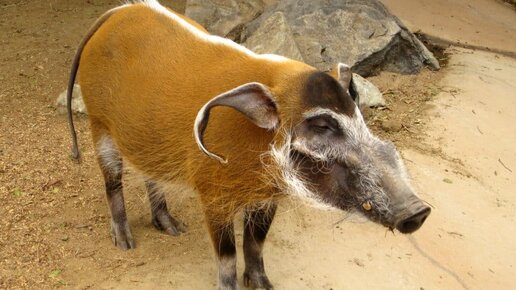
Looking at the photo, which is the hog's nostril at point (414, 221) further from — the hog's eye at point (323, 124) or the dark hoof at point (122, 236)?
the dark hoof at point (122, 236)

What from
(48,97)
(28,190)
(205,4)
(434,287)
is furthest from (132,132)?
(205,4)

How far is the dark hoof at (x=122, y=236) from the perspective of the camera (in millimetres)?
3920

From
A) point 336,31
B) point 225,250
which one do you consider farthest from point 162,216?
point 336,31

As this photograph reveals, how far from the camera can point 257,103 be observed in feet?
9.07

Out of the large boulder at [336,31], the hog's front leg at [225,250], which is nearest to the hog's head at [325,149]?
the hog's front leg at [225,250]

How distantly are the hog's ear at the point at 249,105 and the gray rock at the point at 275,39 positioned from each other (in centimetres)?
319

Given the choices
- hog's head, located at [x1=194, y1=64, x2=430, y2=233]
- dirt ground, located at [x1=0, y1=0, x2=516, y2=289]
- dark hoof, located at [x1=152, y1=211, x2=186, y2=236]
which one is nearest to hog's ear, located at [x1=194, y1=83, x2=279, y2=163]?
hog's head, located at [x1=194, y1=64, x2=430, y2=233]

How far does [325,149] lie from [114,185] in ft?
5.59

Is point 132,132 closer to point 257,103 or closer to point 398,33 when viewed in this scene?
point 257,103

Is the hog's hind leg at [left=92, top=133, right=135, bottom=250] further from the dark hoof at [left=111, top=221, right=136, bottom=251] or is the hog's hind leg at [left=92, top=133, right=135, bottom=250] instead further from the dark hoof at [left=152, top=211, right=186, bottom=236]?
the dark hoof at [left=152, top=211, right=186, bottom=236]

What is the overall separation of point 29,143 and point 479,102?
430 cm

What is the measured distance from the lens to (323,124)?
2.73m

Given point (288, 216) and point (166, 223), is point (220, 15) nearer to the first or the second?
point (288, 216)

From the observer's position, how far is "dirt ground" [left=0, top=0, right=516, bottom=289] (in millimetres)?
3758
